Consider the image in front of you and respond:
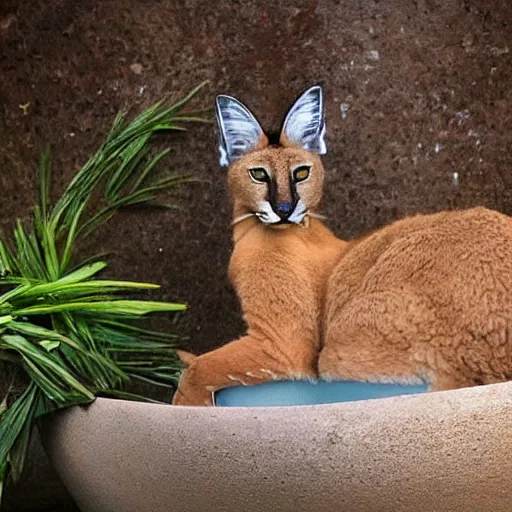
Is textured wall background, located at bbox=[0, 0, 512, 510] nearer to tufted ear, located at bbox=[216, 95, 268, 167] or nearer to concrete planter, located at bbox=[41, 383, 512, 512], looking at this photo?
tufted ear, located at bbox=[216, 95, 268, 167]

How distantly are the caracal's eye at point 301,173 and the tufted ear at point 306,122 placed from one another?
0.06 m

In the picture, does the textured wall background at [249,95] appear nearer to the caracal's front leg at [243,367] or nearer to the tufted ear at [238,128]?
the tufted ear at [238,128]

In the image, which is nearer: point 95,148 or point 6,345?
point 6,345

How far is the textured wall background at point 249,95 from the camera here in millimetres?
1771

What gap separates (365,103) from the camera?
183 centimetres

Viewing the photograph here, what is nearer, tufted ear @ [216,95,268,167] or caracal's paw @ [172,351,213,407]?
caracal's paw @ [172,351,213,407]

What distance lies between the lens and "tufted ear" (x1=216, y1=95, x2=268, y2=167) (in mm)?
1394

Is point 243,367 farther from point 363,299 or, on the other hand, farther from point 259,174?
point 259,174

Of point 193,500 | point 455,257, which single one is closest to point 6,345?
point 193,500

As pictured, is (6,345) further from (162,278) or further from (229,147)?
(162,278)

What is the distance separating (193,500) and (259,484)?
10 cm

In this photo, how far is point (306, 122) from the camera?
142 cm

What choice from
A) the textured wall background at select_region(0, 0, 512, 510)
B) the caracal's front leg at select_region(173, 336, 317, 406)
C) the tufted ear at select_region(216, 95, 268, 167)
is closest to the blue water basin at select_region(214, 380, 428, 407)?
the caracal's front leg at select_region(173, 336, 317, 406)

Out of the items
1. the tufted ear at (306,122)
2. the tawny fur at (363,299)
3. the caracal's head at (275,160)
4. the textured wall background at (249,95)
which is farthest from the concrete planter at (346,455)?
the textured wall background at (249,95)
